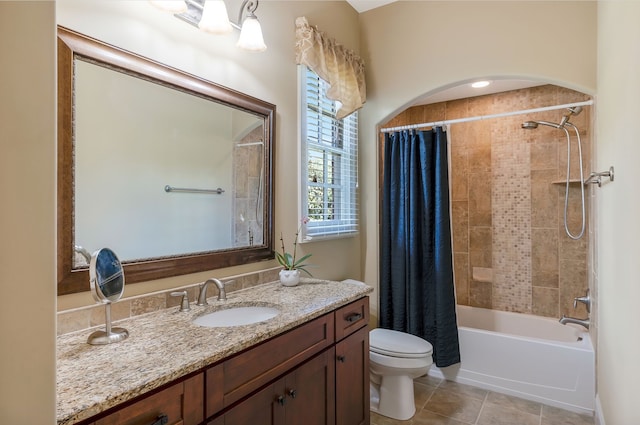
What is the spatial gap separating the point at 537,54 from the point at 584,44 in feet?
0.79

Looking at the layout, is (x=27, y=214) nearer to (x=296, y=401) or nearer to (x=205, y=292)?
(x=205, y=292)

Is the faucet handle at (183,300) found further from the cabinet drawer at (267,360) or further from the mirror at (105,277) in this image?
the cabinet drawer at (267,360)

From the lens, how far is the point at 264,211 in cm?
188

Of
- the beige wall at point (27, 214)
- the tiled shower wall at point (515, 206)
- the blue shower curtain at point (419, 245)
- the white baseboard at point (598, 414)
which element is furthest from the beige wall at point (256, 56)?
the white baseboard at point (598, 414)

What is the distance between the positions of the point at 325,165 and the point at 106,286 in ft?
5.30

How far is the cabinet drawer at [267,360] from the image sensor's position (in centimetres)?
101

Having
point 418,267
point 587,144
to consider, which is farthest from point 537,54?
point 418,267

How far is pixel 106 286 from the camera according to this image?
1042 millimetres

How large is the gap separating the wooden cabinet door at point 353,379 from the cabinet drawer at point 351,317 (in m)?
0.03

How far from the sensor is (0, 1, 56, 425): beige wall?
0.48 m

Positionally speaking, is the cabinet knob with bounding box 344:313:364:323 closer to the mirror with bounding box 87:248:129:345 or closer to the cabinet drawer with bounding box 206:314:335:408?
the cabinet drawer with bounding box 206:314:335:408

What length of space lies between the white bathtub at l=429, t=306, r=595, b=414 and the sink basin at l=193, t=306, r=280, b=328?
1.82m

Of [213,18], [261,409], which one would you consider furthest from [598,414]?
[213,18]

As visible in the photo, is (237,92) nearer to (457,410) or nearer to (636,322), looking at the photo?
(636,322)
